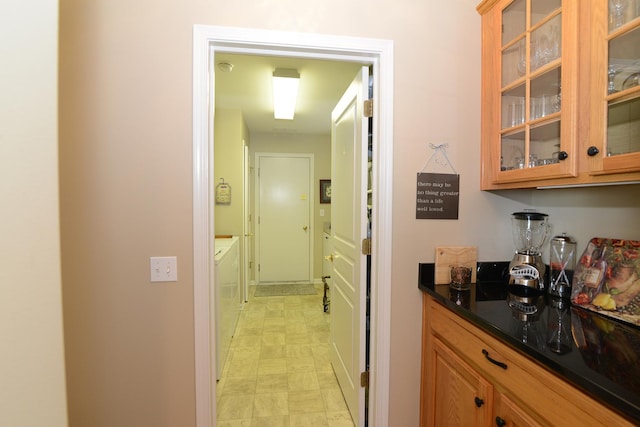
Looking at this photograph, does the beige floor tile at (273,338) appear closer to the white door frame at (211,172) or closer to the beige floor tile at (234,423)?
the beige floor tile at (234,423)

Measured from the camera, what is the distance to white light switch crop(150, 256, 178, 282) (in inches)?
52.6

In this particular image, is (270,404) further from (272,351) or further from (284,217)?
(284,217)

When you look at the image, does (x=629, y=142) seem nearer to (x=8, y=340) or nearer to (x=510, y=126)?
(x=510, y=126)

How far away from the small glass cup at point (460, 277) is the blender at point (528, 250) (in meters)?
0.20

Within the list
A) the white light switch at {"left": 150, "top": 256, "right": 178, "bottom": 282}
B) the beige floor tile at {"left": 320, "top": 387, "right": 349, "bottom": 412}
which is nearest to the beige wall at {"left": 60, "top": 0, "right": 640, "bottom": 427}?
the white light switch at {"left": 150, "top": 256, "right": 178, "bottom": 282}

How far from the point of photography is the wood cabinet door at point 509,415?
91cm

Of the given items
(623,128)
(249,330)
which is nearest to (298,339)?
(249,330)

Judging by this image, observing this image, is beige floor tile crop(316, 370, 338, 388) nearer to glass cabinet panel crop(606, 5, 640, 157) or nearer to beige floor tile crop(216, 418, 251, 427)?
beige floor tile crop(216, 418, 251, 427)

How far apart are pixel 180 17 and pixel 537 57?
1578 millimetres

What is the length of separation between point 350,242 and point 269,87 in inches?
77.1

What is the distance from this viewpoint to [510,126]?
140 centimetres

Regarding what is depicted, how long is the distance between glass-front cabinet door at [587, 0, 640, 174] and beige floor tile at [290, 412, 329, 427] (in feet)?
6.41

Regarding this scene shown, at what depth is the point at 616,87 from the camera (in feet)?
3.24

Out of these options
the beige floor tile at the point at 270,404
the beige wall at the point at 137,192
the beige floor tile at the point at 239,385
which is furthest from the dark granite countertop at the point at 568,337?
the beige floor tile at the point at 239,385
